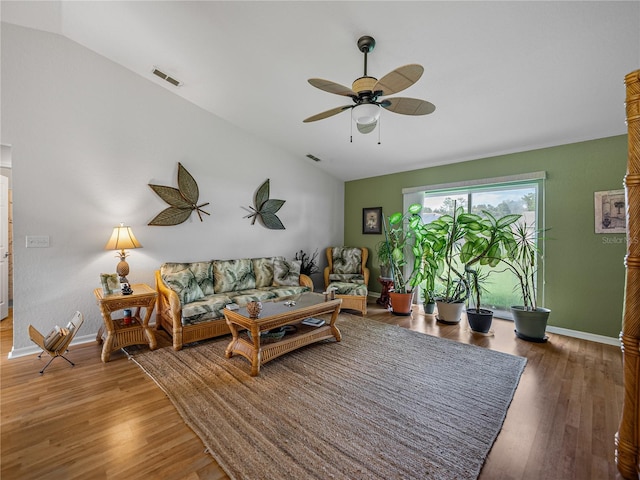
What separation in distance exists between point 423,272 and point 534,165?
7.00ft

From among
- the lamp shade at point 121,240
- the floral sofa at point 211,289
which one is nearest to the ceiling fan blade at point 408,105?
the floral sofa at point 211,289

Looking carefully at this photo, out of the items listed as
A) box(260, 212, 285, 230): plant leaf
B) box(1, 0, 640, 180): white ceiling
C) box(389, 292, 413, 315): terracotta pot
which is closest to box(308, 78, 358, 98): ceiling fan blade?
box(1, 0, 640, 180): white ceiling

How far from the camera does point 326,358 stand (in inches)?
114

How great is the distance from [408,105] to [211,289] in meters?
3.28

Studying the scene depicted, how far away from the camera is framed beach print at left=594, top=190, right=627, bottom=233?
129 inches

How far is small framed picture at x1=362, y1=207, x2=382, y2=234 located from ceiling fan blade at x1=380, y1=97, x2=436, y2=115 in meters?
3.23

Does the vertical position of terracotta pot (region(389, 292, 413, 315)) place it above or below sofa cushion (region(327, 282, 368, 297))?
below

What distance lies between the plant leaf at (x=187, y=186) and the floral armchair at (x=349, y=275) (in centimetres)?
250

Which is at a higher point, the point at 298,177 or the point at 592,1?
the point at 592,1

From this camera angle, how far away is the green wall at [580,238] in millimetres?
3318

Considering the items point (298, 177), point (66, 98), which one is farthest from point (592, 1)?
point (66, 98)

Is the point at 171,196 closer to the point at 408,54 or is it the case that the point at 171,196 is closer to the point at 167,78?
the point at 167,78

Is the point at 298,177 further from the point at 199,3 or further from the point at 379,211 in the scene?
the point at 199,3

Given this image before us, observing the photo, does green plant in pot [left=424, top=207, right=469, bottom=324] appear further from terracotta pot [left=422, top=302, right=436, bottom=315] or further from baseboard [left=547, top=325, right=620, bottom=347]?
baseboard [left=547, top=325, right=620, bottom=347]
